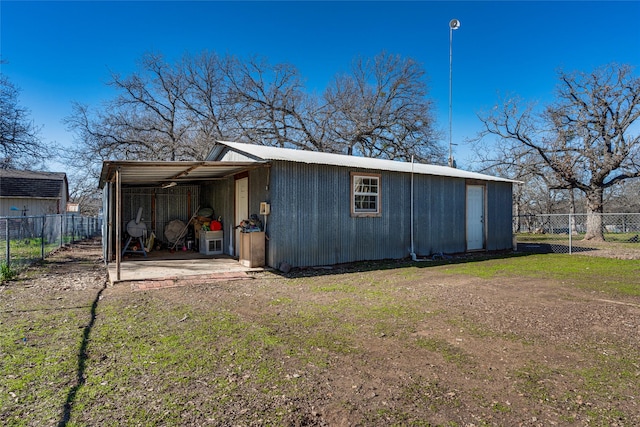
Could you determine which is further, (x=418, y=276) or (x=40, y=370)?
(x=418, y=276)

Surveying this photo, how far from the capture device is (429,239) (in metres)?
10.5

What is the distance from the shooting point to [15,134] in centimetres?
1285

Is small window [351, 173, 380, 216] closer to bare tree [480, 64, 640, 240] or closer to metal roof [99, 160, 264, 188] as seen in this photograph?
metal roof [99, 160, 264, 188]

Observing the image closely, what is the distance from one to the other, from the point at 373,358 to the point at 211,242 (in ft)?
27.2

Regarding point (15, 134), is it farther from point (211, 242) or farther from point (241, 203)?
point (241, 203)

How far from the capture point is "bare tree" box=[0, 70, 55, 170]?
12641mm

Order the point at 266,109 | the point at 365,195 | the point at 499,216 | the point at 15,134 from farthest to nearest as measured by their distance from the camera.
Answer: the point at 266,109 → the point at 15,134 → the point at 499,216 → the point at 365,195

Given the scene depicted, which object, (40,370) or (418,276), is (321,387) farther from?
(418,276)

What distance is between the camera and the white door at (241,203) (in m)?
9.24

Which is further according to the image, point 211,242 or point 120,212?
point 211,242

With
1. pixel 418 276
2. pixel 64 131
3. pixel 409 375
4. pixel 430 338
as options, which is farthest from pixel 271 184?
pixel 64 131

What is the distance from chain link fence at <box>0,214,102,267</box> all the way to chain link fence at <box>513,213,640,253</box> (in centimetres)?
1384

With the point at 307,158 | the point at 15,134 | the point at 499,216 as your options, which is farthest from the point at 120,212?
the point at 499,216

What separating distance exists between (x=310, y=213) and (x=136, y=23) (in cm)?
1053
